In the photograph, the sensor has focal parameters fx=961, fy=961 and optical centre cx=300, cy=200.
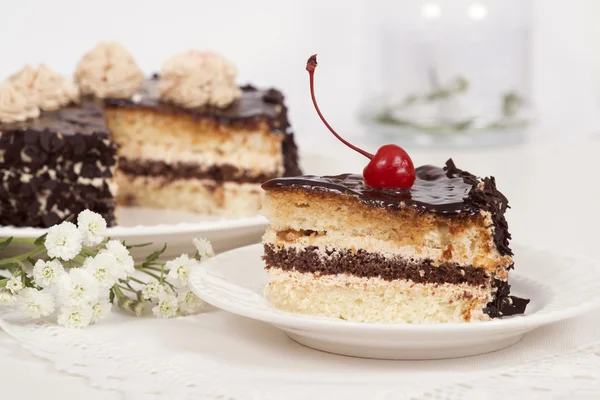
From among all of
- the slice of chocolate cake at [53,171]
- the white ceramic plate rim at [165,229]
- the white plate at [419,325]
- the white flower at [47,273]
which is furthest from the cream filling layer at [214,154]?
the white flower at [47,273]

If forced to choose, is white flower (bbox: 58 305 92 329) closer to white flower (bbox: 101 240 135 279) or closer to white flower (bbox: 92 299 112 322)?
white flower (bbox: 92 299 112 322)

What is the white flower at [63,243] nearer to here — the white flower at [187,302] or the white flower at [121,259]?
the white flower at [121,259]

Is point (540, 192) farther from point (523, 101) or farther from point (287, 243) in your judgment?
point (287, 243)

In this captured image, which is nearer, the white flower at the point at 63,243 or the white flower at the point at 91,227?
the white flower at the point at 63,243

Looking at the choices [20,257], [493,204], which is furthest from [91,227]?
[493,204]

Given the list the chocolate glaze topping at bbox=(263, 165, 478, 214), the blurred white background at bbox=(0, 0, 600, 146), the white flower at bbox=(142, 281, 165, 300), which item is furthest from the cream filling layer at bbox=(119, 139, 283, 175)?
the blurred white background at bbox=(0, 0, 600, 146)
